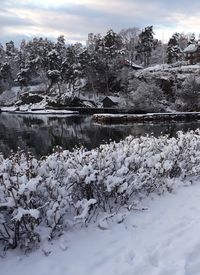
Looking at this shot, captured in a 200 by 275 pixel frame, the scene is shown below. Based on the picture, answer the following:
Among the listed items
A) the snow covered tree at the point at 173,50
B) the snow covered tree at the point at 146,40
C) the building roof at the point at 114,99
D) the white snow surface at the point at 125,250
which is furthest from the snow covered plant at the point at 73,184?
the snow covered tree at the point at 146,40

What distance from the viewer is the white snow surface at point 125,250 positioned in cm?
417

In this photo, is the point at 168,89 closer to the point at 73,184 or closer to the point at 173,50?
the point at 173,50

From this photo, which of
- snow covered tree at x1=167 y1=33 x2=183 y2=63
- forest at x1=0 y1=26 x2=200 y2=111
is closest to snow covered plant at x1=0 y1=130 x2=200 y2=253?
forest at x1=0 y1=26 x2=200 y2=111

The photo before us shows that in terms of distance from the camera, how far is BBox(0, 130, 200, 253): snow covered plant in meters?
4.66

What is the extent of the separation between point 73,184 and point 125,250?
4.73 feet

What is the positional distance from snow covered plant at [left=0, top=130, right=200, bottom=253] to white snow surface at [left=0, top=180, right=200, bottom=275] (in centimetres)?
23

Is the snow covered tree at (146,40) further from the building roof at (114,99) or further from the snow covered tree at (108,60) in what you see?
the building roof at (114,99)

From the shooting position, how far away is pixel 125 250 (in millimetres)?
4598

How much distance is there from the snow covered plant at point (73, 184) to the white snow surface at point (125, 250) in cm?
23

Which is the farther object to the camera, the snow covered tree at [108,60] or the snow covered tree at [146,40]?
the snow covered tree at [146,40]

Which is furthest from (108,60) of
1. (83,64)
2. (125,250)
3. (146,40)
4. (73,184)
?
(125,250)

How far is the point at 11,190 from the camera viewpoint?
458 cm

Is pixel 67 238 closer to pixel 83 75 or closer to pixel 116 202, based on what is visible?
pixel 116 202

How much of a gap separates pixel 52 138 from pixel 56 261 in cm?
2400
